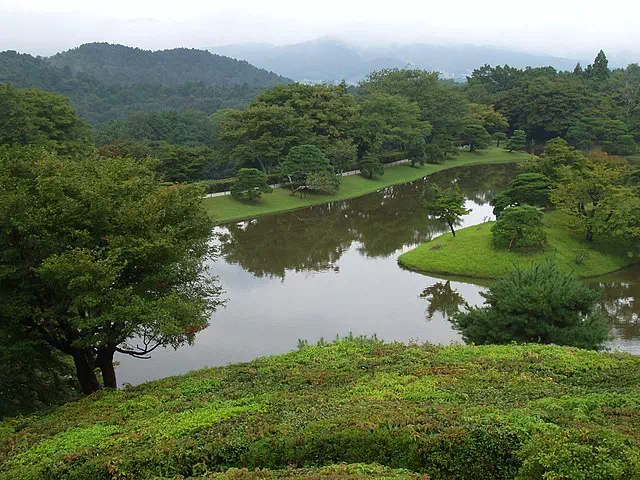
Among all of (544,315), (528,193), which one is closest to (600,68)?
(528,193)

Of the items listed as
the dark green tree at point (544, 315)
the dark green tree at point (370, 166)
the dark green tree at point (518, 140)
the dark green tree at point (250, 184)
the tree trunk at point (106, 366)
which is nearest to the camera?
the tree trunk at point (106, 366)

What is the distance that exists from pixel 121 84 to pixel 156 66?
Result: 32343mm

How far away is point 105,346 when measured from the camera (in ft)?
37.6

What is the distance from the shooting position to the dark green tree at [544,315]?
12469 millimetres

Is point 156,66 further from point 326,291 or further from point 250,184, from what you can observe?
point 326,291

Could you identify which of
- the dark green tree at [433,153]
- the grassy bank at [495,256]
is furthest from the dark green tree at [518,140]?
the grassy bank at [495,256]

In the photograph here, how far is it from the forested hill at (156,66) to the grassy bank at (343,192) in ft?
276

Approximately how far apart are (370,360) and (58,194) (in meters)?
6.45

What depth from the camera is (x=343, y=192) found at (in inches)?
1511

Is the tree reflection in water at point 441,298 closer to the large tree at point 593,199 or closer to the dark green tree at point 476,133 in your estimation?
the large tree at point 593,199

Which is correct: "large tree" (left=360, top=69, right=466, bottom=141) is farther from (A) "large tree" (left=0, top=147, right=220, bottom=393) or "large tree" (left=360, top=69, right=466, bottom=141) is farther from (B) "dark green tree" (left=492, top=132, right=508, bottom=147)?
(A) "large tree" (left=0, top=147, right=220, bottom=393)

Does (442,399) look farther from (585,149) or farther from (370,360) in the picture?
(585,149)

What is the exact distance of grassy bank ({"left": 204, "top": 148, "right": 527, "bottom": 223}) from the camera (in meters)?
32.7

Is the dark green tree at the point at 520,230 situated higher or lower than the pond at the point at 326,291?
higher
